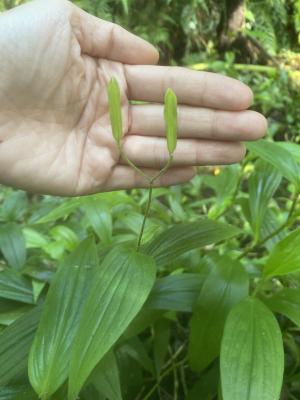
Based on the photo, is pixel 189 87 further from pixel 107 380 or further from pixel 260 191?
pixel 107 380

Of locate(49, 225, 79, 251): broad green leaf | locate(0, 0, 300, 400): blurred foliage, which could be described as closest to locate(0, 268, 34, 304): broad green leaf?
locate(0, 0, 300, 400): blurred foliage

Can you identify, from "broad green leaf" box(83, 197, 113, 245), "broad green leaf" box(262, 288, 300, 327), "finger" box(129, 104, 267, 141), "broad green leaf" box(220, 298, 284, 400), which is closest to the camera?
"broad green leaf" box(220, 298, 284, 400)

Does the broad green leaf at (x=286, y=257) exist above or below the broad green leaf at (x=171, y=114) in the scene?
below

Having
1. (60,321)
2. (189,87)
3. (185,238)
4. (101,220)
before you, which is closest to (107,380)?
(60,321)

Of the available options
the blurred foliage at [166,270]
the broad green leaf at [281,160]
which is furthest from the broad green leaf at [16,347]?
the broad green leaf at [281,160]

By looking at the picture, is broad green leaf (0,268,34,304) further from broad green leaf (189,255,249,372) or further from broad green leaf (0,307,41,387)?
broad green leaf (189,255,249,372)

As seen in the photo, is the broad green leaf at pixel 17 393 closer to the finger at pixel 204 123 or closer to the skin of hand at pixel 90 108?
the skin of hand at pixel 90 108

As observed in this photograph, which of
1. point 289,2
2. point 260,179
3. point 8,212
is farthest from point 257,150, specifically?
point 289,2
